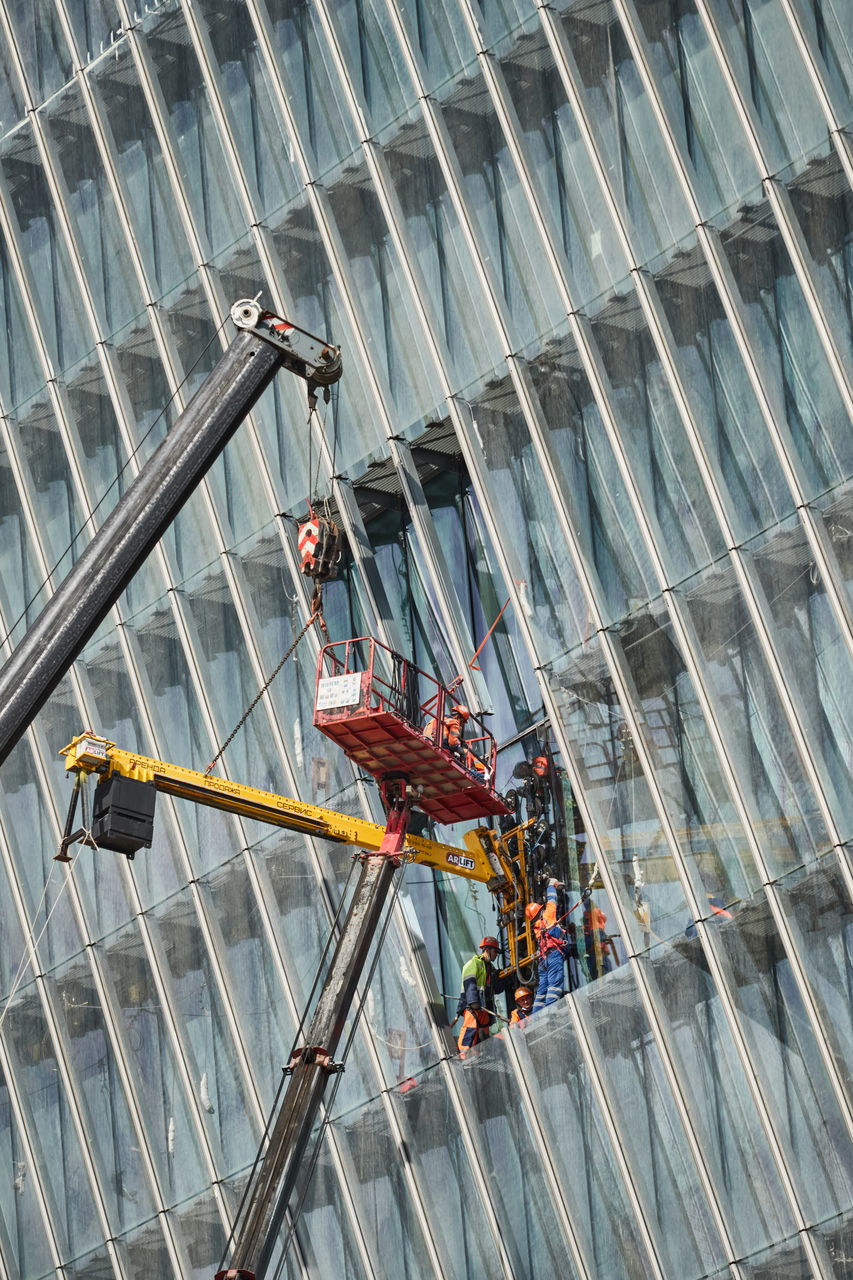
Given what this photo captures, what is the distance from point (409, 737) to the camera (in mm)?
29750

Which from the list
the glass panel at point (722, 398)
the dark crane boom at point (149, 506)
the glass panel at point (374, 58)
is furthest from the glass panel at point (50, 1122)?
the glass panel at point (374, 58)

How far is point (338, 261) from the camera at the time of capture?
33.7 metres

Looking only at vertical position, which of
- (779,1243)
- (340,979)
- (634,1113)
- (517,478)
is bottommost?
(779,1243)

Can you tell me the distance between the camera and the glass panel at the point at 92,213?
38.0m

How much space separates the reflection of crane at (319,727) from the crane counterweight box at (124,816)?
0.02 metres

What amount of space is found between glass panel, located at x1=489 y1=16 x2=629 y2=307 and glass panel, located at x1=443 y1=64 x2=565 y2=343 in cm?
47

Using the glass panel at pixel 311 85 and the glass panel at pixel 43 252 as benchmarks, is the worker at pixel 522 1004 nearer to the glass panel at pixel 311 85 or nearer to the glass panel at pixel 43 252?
the glass panel at pixel 311 85

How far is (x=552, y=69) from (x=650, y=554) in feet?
25.5

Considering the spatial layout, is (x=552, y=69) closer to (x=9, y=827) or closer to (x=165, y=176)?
(x=165, y=176)

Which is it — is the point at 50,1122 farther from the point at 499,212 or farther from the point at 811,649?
the point at 499,212

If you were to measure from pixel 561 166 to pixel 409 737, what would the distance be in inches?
350

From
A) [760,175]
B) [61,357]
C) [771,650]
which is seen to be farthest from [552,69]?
[61,357]

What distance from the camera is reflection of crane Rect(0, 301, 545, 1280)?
24.0 m

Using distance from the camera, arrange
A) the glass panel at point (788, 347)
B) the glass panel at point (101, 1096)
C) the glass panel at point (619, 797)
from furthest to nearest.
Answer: the glass panel at point (101, 1096), the glass panel at point (619, 797), the glass panel at point (788, 347)
